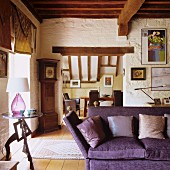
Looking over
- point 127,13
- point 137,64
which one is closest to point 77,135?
A: point 127,13

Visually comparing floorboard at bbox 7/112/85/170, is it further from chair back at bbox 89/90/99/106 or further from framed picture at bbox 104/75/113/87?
framed picture at bbox 104/75/113/87

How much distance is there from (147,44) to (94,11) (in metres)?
1.71

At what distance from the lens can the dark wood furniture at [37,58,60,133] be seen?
6552 mm

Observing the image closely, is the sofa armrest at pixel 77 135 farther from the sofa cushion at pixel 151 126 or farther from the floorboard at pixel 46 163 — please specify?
the sofa cushion at pixel 151 126

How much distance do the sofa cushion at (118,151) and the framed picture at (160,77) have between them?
377 cm

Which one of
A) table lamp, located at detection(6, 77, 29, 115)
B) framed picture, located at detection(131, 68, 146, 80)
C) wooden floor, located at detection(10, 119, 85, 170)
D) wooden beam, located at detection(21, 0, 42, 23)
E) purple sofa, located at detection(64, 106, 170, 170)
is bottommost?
wooden floor, located at detection(10, 119, 85, 170)

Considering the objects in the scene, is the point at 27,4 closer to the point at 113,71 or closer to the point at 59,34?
the point at 59,34

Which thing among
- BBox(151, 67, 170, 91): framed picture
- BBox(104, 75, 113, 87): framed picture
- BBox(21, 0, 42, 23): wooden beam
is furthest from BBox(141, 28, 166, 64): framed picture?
BBox(104, 75, 113, 87): framed picture

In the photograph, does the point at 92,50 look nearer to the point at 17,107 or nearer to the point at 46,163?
the point at 17,107

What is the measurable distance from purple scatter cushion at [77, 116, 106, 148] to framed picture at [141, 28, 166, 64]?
147 inches

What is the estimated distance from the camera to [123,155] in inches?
130


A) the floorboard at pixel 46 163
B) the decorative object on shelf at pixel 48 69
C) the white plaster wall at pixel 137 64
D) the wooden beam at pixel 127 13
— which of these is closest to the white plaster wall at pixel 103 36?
the white plaster wall at pixel 137 64

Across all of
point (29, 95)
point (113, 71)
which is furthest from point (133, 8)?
point (113, 71)

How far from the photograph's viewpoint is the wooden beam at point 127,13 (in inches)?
183
